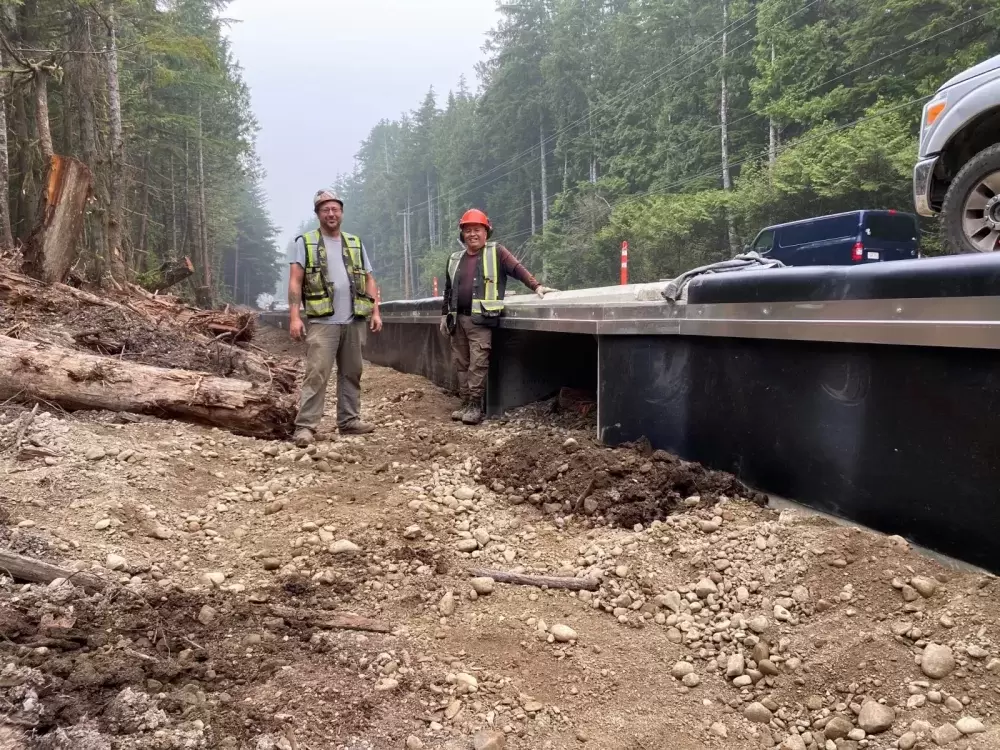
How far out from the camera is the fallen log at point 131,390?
16.1 feet

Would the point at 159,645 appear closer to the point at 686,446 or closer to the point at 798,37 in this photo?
the point at 686,446

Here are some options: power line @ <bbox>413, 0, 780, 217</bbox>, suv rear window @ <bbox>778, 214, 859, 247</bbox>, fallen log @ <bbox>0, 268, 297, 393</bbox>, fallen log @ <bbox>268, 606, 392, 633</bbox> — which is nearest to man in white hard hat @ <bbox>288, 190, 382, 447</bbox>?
fallen log @ <bbox>0, 268, 297, 393</bbox>

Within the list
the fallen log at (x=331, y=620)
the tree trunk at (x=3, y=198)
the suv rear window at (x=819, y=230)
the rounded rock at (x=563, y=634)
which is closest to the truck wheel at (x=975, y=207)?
the rounded rock at (x=563, y=634)

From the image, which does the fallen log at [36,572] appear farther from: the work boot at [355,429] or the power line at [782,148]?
the power line at [782,148]

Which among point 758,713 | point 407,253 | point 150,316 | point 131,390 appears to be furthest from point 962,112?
point 407,253

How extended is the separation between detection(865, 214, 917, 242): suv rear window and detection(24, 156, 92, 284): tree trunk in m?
12.4

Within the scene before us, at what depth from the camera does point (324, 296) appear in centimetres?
562

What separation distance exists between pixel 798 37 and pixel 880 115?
622 cm

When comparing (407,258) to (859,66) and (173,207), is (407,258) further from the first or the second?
(859,66)

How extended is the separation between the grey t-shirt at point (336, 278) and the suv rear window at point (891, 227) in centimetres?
1049

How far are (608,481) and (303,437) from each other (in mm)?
2540

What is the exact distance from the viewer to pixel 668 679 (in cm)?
259

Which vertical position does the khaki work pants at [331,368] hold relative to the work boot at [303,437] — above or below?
above

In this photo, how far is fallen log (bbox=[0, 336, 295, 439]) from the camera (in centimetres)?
491
